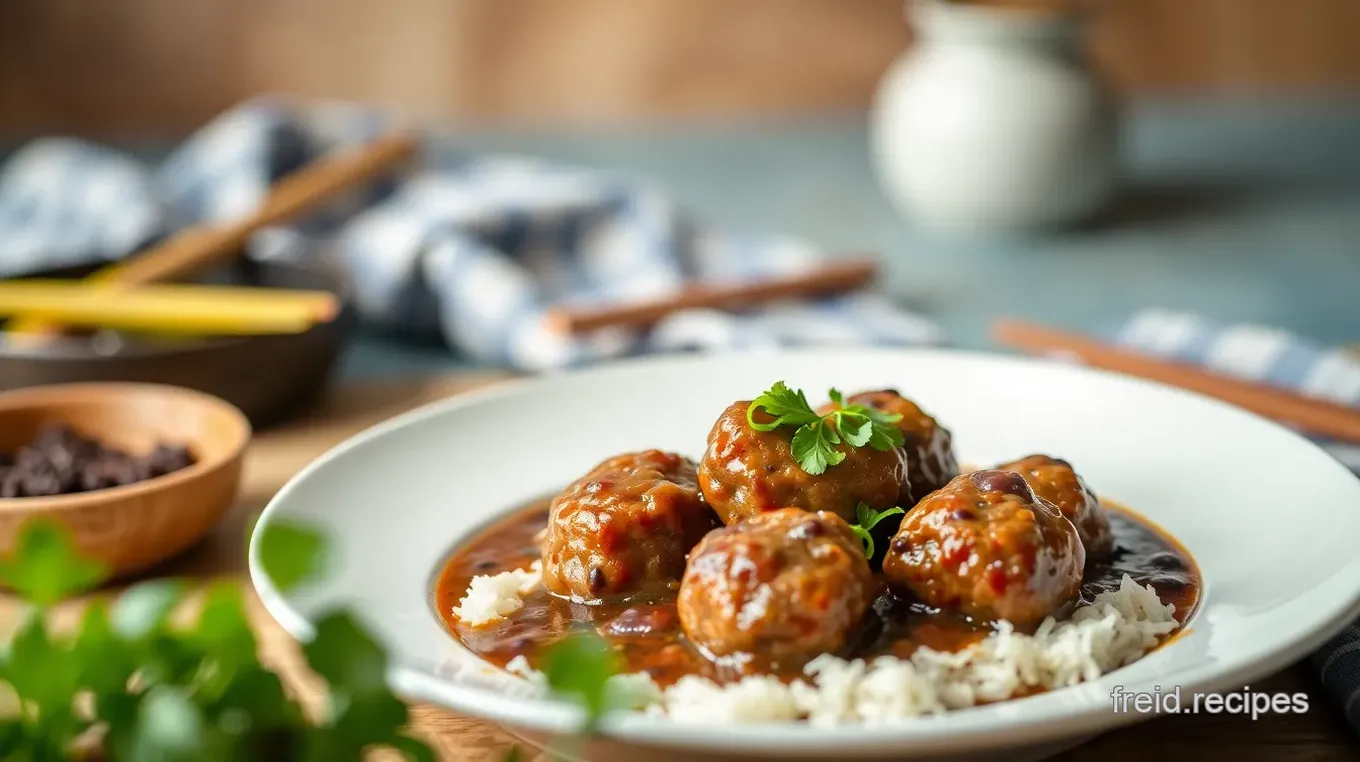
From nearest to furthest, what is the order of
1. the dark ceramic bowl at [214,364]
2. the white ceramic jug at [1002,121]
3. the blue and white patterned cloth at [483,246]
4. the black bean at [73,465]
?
the black bean at [73,465], the dark ceramic bowl at [214,364], the blue and white patterned cloth at [483,246], the white ceramic jug at [1002,121]

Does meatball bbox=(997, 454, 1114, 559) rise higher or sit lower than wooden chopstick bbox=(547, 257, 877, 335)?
higher

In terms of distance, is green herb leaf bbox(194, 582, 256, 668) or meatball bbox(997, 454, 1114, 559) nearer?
green herb leaf bbox(194, 582, 256, 668)

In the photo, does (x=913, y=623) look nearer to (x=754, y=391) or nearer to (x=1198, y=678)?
(x=1198, y=678)

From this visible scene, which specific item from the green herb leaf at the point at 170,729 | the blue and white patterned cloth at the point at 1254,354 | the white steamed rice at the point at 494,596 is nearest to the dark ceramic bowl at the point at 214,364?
the white steamed rice at the point at 494,596

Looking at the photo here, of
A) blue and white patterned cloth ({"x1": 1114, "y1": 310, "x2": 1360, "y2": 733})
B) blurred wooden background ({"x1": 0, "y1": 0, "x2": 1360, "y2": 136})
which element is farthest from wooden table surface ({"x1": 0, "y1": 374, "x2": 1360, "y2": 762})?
blurred wooden background ({"x1": 0, "y1": 0, "x2": 1360, "y2": 136})

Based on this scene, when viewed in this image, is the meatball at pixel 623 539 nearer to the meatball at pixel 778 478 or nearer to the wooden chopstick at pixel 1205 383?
the meatball at pixel 778 478

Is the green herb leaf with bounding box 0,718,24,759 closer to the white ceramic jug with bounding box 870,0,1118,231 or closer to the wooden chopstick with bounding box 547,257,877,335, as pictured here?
the wooden chopstick with bounding box 547,257,877,335
